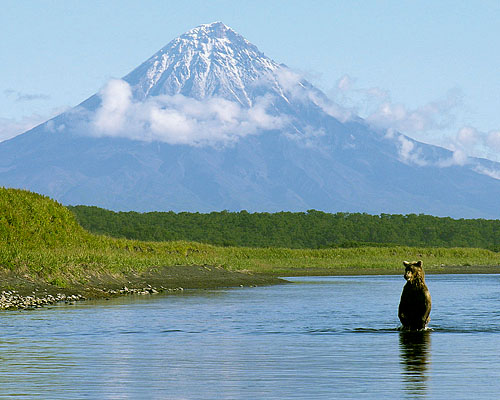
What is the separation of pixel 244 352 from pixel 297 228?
143 metres

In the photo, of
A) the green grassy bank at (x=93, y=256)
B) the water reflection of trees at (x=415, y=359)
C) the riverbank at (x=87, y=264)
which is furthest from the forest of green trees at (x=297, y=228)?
the water reflection of trees at (x=415, y=359)

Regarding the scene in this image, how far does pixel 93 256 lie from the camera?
4462 centimetres

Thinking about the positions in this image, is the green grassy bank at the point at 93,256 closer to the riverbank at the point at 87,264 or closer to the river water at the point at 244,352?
the riverbank at the point at 87,264

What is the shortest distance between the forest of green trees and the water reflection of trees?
4620 inches

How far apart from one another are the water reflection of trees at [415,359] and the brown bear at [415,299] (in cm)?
31

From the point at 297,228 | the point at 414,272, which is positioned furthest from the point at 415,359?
the point at 297,228

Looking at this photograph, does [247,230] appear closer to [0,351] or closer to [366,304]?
[366,304]

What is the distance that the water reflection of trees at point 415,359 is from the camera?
15602mm

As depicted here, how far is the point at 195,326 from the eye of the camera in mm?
27547

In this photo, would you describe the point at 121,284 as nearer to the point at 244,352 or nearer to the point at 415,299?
the point at 415,299

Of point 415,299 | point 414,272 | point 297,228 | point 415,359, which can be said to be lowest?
point 415,359

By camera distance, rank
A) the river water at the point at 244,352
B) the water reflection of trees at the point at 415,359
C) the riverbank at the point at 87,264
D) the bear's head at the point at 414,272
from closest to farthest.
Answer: the river water at the point at 244,352 < the water reflection of trees at the point at 415,359 < the bear's head at the point at 414,272 < the riverbank at the point at 87,264

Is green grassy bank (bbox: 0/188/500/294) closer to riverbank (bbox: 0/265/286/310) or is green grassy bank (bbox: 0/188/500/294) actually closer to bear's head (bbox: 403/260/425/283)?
riverbank (bbox: 0/265/286/310)

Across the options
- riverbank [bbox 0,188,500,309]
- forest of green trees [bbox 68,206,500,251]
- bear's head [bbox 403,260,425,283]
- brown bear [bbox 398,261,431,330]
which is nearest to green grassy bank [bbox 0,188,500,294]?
riverbank [bbox 0,188,500,309]
